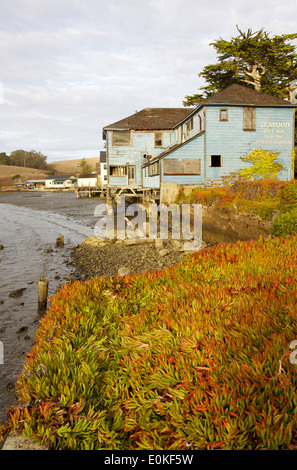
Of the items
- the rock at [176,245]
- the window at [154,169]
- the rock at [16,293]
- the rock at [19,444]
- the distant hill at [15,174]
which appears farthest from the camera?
the distant hill at [15,174]

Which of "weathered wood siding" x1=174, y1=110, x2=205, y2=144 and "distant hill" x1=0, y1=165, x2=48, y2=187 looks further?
"distant hill" x1=0, y1=165, x2=48, y2=187

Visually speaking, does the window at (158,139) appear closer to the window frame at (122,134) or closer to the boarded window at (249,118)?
the window frame at (122,134)

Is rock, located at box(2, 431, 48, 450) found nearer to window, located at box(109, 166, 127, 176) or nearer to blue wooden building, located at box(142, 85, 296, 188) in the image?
blue wooden building, located at box(142, 85, 296, 188)

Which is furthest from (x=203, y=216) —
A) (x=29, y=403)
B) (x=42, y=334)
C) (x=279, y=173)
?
(x=29, y=403)

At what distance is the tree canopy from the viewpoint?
35938 millimetres

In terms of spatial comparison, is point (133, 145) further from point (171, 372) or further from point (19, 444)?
point (19, 444)

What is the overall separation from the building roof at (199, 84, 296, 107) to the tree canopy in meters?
8.44

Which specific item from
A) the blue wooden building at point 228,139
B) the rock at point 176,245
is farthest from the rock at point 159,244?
the blue wooden building at point 228,139

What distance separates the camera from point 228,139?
2853 centimetres

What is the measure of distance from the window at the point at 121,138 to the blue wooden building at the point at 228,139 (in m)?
11.4

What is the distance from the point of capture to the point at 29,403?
13.2 ft

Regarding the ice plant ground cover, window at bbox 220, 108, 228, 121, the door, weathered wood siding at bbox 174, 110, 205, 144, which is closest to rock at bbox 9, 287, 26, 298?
the ice plant ground cover

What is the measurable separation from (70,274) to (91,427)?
13.3 metres

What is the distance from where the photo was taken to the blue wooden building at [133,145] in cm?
3856
